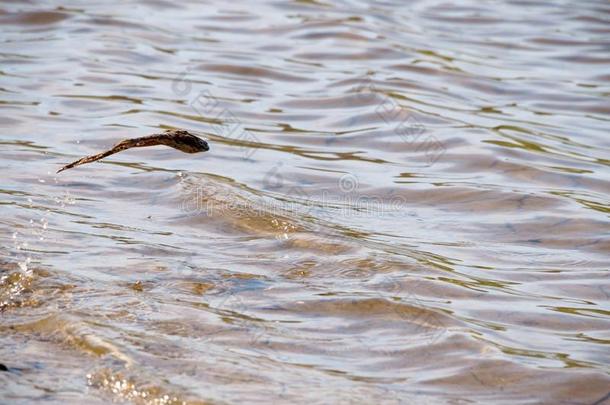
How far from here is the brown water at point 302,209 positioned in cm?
333

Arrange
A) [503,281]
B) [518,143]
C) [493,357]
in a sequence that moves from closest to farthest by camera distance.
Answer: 1. [493,357]
2. [503,281]
3. [518,143]

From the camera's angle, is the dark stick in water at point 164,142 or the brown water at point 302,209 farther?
the dark stick in water at point 164,142

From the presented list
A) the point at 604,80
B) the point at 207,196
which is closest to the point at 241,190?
the point at 207,196

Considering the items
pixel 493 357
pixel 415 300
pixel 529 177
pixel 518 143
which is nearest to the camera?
pixel 493 357

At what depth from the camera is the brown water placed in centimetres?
333

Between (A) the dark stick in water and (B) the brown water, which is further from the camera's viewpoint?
(A) the dark stick in water

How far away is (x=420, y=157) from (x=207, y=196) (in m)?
1.63

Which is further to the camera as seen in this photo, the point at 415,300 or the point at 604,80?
the point at 604,80

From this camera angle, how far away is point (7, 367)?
3100mm

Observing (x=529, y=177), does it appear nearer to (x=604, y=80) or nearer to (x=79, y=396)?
(x=604, y=80)

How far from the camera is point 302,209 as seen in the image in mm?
5188

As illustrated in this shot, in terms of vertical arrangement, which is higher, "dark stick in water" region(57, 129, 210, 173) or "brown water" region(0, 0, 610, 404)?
"dark stick in water" region(57, 129, 210, 173)

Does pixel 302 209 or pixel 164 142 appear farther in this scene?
pixel 302 209

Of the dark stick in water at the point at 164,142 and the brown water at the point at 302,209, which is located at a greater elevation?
the dark stick in water at the point at 164,142
